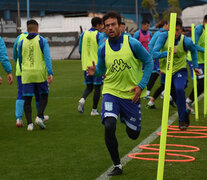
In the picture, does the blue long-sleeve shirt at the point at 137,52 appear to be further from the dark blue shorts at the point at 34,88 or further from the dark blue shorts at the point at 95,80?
the dark blue shorts at the point at 95,80

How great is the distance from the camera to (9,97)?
15531 mm

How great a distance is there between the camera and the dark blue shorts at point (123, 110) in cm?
605

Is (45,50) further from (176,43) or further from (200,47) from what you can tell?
(200,47)

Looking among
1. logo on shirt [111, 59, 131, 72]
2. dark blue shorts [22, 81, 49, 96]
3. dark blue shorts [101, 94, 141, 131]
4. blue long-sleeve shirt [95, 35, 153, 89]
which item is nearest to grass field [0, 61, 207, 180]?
dark blue shorts [101, 94, 141, 131]

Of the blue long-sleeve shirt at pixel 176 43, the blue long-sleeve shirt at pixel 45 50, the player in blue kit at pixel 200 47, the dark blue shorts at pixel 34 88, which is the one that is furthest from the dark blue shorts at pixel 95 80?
the blue long-sleeve shirt at pixel 176 43

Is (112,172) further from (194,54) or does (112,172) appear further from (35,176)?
(194,54)

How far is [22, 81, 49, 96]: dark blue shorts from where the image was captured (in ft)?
30.7

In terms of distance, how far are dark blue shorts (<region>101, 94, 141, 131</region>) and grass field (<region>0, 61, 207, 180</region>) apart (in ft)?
2.00

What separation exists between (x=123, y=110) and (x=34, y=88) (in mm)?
3692

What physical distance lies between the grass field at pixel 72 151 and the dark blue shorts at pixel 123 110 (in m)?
0.61

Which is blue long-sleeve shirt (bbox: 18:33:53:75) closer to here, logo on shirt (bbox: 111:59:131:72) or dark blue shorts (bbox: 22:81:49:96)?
dark blue shorts (bbox: 22:81:49:96)

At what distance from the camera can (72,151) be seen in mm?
7566

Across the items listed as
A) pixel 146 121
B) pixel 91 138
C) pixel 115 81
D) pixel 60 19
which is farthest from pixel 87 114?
pixel 60 19

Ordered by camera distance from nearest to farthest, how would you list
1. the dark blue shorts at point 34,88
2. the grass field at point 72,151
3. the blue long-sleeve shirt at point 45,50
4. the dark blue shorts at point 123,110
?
the dark blue shorts at point 123,110
the grass field at point 72,151
the blue long-sleeve shirt at point 45,50
the dark blue shorts at point 34,88
